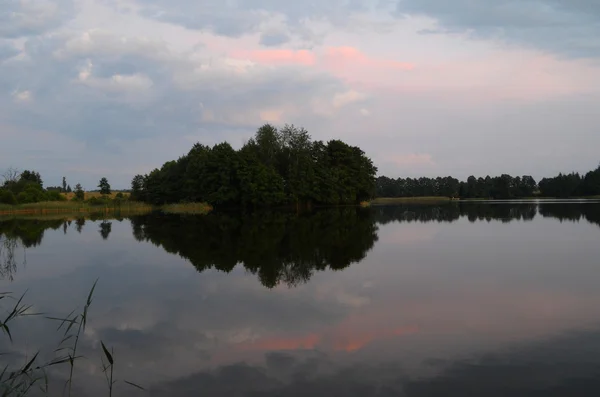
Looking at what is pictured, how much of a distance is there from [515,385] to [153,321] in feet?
20.9

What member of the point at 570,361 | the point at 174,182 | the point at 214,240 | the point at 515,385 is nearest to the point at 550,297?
the point at 570,361

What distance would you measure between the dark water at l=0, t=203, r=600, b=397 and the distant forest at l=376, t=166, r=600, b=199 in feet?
396

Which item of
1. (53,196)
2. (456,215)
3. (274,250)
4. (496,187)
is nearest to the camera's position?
(274,250)

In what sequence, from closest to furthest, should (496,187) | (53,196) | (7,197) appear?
(7,197)
(53,196)
(496,187)

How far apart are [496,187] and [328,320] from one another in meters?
135

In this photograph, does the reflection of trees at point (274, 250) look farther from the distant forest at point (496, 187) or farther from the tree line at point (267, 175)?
the distant forest at point (496, 187)

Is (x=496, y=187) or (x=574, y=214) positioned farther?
(x=496, y=187)

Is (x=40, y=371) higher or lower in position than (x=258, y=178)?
lower

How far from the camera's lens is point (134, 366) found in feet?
21.2

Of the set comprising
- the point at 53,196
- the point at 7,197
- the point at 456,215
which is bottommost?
the point at 456,215

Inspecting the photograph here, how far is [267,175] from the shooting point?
63156 millimetres

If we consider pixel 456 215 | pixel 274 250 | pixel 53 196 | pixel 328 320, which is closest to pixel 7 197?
pixel 53 196

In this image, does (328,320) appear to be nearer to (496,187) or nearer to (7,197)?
(7,197)

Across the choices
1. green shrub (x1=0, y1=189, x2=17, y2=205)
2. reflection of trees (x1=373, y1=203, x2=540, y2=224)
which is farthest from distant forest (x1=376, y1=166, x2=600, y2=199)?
Result: green shrub (x1=0, y1=189, x2=17, y2=205)
